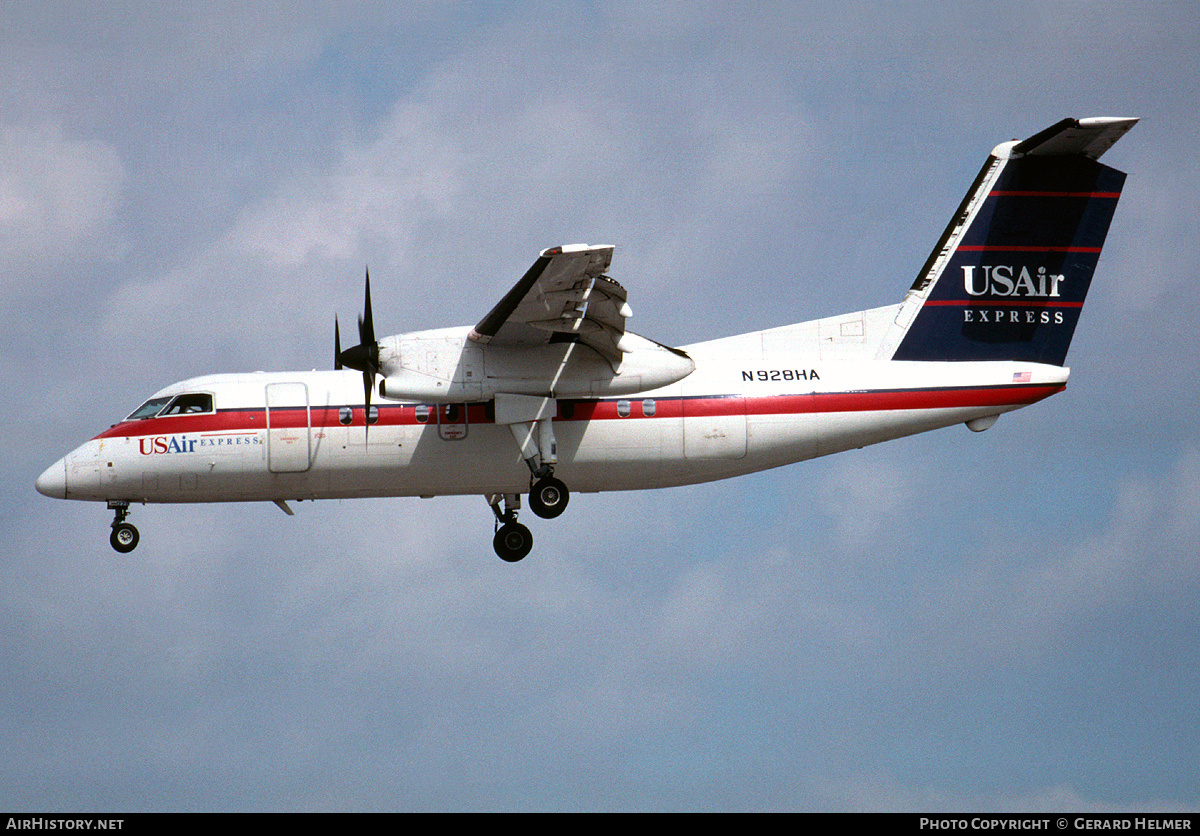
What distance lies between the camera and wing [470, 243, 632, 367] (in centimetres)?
2109

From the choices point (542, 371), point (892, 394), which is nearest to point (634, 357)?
point (542, 371)

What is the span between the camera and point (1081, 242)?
86.5 feet

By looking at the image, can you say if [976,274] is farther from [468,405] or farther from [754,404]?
[468,405]

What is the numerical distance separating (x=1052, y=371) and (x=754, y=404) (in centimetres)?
550

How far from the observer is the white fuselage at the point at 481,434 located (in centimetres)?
2444

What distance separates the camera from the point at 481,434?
24.4 m

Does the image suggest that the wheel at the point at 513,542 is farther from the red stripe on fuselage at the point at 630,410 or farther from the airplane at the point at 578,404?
the red stripe on fuselage at the point at 630,410

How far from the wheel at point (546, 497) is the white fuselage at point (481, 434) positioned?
533 mm

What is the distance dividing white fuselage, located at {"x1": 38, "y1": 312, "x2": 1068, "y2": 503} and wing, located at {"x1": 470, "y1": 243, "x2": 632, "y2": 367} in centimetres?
140

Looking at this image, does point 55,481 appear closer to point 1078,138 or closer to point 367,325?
point 367,325

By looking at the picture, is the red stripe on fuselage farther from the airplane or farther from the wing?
the wing

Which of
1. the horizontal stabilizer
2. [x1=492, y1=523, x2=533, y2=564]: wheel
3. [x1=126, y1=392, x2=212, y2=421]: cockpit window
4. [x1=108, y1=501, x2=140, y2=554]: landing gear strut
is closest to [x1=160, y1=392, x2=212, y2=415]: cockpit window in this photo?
[x1=126, y1=392, x2=212, y2=421]: cockpit window

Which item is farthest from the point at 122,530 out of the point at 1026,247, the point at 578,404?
the point at 1026,247
